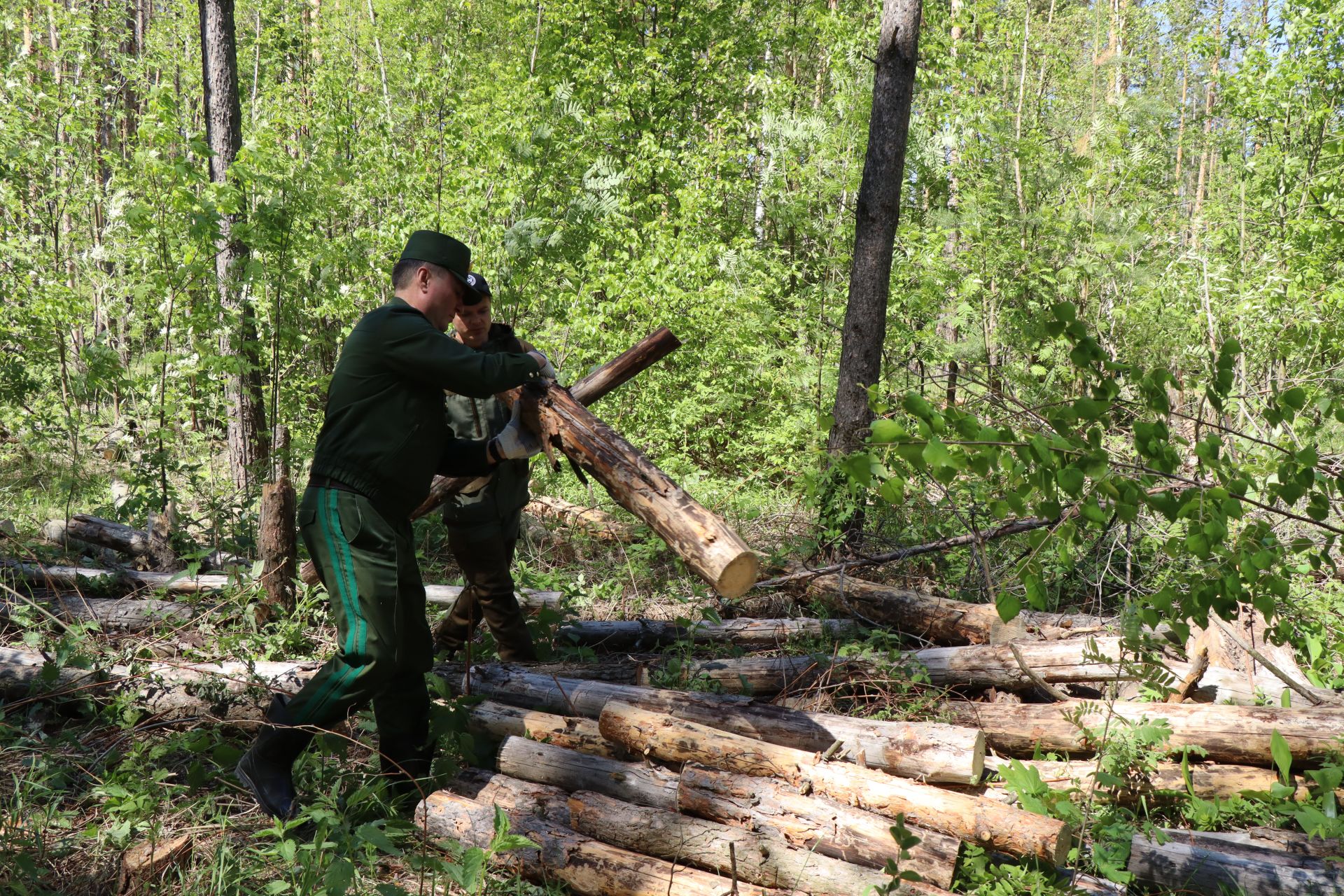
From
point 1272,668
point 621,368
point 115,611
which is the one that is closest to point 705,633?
point 621,368

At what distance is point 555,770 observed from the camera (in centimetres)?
386

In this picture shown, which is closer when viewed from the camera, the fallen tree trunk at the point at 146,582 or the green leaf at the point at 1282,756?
the green leaf at the point at 1282,756

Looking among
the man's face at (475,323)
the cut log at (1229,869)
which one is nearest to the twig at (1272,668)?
the cut log at (1229,869)

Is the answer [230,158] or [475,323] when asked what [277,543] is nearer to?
[475,323]

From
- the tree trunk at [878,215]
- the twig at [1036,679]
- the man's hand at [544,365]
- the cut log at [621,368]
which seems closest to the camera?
the man's hand at [544,365]

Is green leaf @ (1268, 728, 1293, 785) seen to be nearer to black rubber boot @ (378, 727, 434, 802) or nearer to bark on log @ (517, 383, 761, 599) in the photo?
bark on log @ (517, 383, 761, 599)

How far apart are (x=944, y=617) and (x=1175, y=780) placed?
5.42 ft

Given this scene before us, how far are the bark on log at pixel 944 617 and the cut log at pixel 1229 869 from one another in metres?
1.64

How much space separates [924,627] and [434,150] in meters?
9.36

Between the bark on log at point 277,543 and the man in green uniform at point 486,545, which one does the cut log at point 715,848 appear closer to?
the man in green uniform at point 486,545

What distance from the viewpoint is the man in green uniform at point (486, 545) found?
5320 millimetres

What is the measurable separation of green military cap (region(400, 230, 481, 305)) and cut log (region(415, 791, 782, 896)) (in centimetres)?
235

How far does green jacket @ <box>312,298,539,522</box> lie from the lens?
12.4 ft

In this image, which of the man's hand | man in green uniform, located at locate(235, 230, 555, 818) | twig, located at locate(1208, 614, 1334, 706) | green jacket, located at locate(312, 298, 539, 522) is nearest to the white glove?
the man's hand
